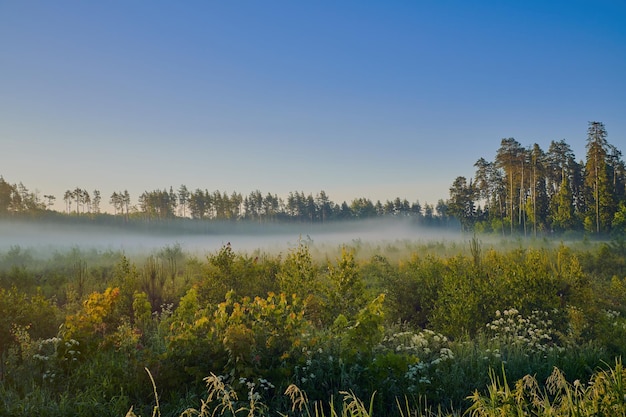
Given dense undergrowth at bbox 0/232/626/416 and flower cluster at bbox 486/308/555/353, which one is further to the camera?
flower cluster at bbox 486/308/555/353

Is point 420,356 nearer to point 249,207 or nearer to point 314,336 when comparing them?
point 314,336

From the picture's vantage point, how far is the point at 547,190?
25.6 meters

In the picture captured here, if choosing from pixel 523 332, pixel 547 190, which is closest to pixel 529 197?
pixel 547 190

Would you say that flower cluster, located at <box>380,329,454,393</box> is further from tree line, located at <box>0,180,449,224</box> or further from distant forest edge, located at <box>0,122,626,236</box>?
tree line, located at <box>0,180,449,224</box>

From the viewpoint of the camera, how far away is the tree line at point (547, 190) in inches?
811

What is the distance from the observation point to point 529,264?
25.8ft

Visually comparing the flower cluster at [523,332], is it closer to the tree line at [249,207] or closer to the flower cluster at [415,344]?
the flower cluster at [415,344]

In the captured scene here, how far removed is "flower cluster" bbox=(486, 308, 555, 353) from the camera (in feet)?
19.5

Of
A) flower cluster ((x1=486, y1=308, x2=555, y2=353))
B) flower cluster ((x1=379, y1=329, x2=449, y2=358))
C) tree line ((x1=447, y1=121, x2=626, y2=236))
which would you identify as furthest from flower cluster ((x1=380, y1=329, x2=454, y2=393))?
tree line ((x1=447, y1=121, x2=626, y2=236))

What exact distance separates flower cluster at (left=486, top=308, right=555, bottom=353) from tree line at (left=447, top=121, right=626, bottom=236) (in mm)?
14933

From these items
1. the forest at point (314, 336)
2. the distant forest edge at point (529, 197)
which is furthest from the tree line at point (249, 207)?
the forest at point (314, 336)

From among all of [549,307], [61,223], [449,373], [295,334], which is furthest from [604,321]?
[61,223]

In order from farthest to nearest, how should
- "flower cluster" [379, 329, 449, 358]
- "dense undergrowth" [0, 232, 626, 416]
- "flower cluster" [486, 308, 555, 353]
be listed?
"flower cluster" [486, 308, 555, 353], "flower cluster" [379, 329, 449, 358], "dense undergrowth" [0, 232, 626, 416]

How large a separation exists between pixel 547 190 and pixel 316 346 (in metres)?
24.6
